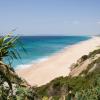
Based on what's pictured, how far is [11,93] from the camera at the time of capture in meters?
4.09

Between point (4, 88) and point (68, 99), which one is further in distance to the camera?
point (68, 99)

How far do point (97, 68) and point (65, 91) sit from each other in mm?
4608

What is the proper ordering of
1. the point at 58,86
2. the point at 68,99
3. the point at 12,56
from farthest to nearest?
the point at 58,86 < the point at 68,99 < the point at 12,56

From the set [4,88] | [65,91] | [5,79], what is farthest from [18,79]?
[65,91]

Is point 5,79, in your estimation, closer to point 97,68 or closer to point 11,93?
point 11,93

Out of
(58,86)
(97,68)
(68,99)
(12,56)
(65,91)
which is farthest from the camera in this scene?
(97,68)

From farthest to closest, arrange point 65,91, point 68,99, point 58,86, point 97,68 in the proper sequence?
point 97,68, point 58,86, point 65,91, point 68,99

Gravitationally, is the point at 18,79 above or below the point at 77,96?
above

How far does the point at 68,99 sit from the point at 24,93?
733 centimetres

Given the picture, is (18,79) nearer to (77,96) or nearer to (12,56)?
(12,56)

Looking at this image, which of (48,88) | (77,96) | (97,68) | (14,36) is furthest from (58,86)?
(14,36)

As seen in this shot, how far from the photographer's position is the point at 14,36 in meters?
4.51

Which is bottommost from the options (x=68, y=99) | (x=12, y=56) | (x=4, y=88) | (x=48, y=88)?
→ (x=48, y=88)

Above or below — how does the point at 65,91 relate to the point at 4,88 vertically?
below
